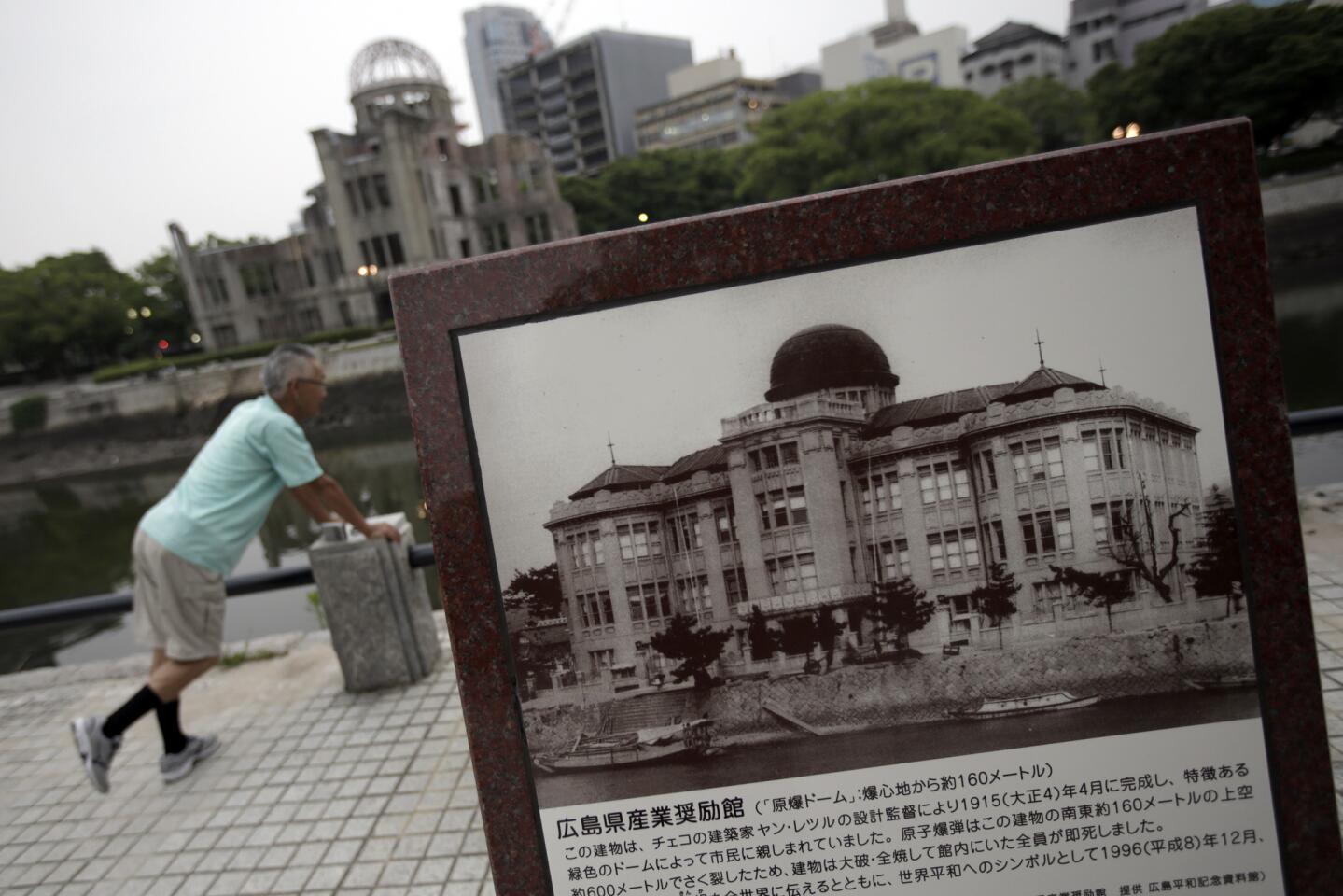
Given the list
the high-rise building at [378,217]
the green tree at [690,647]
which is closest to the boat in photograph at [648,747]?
the green tree at [690,647]

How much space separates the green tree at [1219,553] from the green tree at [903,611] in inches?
23.9

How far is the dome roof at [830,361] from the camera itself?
193cm

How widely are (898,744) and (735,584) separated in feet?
1.72

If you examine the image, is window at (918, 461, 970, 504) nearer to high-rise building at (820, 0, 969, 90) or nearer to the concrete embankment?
the concrete embankment

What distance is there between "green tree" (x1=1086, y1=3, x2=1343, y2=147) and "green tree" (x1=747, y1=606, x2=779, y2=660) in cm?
398

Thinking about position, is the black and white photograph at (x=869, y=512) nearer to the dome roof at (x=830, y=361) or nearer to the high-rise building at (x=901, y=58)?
the dome roof at (x=830, y=361)

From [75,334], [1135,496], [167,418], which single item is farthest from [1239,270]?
[75,334]

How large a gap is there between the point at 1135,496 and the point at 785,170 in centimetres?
3728

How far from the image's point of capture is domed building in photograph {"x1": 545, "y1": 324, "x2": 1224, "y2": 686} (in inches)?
74.9

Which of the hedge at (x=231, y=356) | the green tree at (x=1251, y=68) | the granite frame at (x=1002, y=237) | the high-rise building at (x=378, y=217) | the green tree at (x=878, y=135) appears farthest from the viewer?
the high-rise building at (x=378, y=217)

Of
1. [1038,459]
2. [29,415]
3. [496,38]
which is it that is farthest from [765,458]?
[496,38]

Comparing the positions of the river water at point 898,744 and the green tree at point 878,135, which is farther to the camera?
the green tree at point 878,135

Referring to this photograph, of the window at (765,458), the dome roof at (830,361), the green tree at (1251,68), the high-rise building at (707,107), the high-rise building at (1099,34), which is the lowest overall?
the window at (765,458)

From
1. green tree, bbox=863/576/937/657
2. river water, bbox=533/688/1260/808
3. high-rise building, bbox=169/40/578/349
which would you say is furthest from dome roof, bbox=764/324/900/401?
high-rise building, bbox=169/40/578/349
